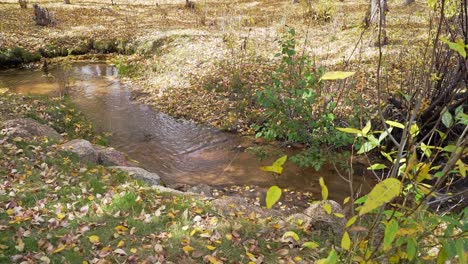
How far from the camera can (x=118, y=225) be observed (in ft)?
11.9

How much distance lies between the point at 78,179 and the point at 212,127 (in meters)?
4.23

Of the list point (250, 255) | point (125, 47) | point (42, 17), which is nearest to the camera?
point (250, 255)

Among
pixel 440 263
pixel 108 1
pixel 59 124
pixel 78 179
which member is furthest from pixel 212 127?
pixel 108 1

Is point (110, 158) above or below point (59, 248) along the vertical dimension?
below

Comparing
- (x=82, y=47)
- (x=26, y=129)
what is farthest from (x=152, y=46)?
(x=26, y=129)

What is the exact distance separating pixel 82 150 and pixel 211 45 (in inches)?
305

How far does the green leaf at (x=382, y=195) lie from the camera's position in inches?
42.0

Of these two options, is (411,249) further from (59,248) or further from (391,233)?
(59,248)

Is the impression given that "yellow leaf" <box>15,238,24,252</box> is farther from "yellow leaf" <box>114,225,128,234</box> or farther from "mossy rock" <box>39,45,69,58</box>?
"mossy rock" <box>39,45,69,58</box>

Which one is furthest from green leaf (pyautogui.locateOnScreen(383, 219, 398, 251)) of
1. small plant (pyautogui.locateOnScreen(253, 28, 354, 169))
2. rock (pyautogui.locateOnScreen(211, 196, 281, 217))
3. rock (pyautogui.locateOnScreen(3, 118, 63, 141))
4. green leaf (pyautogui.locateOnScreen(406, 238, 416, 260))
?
rock (pyautogui.locateOnScreen(3, 118, 63, 141))

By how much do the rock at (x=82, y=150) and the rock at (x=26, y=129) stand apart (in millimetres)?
637

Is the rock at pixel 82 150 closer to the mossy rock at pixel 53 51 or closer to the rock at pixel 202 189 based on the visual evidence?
the rock at pixel 202 189

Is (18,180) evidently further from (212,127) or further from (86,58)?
(86,58)

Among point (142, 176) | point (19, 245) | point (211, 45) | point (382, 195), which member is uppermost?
point (382, 195)
